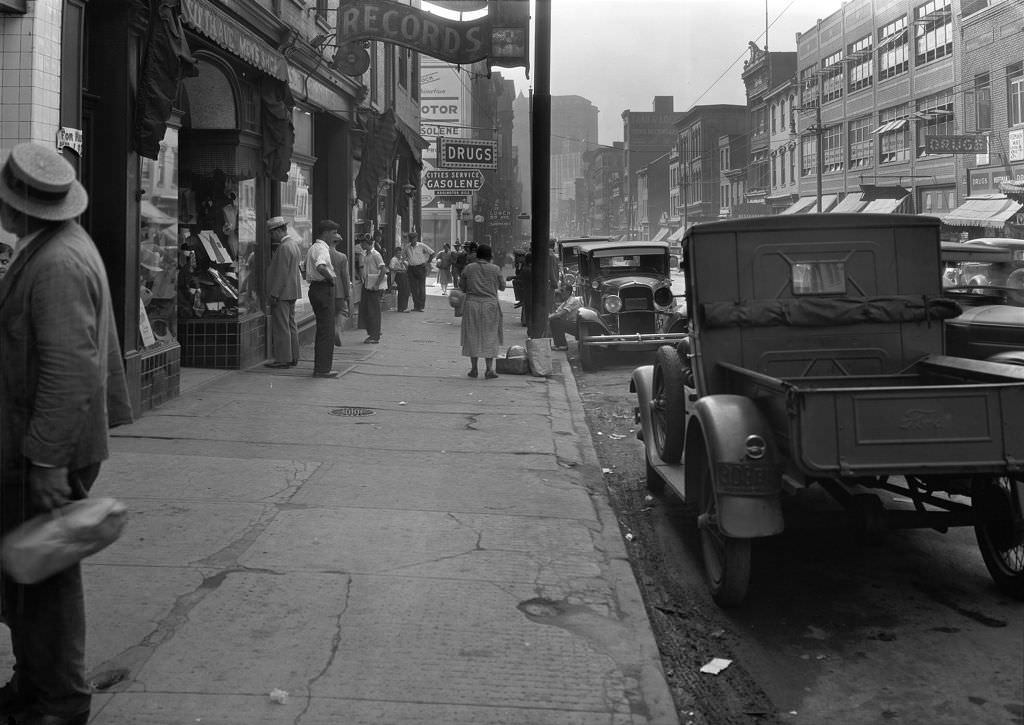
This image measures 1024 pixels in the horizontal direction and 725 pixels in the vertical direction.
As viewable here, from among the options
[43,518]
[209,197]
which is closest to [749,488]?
[43,518]

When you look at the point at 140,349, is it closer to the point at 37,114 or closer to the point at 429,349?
the point at 37,114

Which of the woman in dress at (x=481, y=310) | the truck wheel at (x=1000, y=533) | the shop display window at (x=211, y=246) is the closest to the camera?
the truck wheel at (x=1000, y=533)

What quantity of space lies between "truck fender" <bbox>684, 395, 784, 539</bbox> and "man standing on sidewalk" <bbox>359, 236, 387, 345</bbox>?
13109 millimetres

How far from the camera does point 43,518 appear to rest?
11.4 feet

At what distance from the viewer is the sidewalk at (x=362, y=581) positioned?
4176 millimetres

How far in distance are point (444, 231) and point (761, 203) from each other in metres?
23.8

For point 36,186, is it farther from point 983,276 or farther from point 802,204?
point 802,204

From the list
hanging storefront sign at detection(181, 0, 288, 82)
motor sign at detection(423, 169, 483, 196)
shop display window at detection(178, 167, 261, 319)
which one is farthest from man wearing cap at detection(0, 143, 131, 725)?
motor sign at detection(423, 169, 483, 196)

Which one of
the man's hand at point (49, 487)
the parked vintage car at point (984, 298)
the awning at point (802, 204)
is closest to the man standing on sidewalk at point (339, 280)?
the parked vintage car at point (984, 298)

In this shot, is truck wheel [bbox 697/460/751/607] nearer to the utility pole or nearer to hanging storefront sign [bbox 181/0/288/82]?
hanging storefront sign [bbox 181/0/288/82]

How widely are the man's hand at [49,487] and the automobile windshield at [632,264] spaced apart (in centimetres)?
1592

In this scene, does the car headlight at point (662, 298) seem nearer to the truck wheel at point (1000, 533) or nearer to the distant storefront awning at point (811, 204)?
the truck wheel at point (1000, 533)

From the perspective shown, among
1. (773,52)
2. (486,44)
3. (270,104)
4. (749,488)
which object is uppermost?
(773,52)

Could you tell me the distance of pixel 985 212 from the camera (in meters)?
38.8
